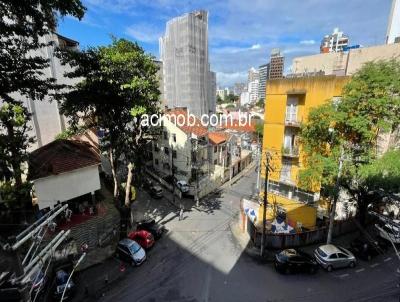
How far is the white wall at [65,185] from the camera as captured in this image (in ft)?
59.6

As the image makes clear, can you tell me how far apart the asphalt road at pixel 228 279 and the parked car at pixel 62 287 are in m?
2.03

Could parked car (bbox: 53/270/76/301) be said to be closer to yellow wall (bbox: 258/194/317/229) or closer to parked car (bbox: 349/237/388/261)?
yellow wall (bbox: 258/194/317/229)

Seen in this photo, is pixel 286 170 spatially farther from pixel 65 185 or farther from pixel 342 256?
pixel 65 185

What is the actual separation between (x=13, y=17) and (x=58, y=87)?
381cm

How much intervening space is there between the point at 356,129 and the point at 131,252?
1824cm

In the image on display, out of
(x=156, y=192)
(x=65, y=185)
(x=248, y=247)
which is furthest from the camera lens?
(x=156, y=192)

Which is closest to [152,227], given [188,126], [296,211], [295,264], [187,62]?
[295,264]

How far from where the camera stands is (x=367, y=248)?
1862cm

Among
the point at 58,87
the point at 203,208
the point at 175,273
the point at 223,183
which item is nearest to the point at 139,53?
the point at 58,87

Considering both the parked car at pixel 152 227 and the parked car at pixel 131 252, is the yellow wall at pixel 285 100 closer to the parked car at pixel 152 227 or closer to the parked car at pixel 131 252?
the parked car at pixel 152 227

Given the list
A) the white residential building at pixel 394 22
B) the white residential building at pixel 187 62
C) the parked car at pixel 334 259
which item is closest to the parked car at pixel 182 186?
the parked car at pixel 334 259

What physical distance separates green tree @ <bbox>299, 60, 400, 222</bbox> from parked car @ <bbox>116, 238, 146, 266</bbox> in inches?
544

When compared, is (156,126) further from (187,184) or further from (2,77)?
(187,184)

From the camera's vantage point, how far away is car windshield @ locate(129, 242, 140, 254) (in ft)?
59.6
